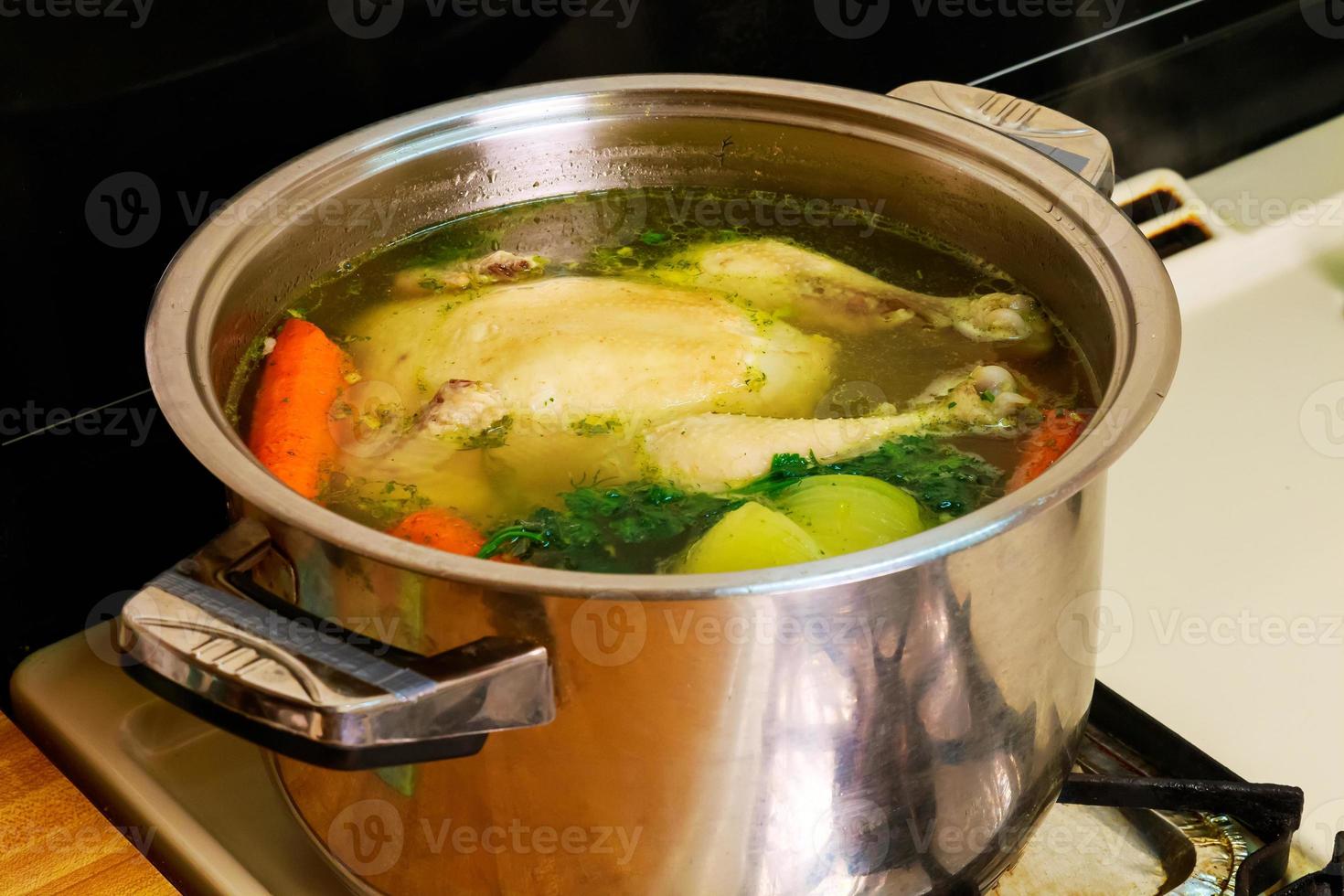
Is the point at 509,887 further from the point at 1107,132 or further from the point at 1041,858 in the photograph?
the point at 1107,132

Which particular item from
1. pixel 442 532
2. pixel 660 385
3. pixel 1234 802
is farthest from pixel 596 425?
pixel 1234 802

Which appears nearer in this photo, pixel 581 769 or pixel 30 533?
pixel 581 769

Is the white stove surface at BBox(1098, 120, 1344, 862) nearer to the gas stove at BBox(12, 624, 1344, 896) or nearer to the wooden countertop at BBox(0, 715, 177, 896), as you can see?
the gas stove at BBox(12, 624, 1344, 896)

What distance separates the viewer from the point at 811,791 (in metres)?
0.82

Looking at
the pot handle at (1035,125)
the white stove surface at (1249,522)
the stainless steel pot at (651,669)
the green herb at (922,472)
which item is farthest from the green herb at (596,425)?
the white stove surface at (1249,522)

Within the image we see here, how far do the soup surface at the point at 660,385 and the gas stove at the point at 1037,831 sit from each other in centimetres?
27

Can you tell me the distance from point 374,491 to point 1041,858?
2.04 feet

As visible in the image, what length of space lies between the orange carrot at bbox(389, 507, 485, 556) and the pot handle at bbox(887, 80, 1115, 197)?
1.83 ft

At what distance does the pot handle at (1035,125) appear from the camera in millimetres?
1141

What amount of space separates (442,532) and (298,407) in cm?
19

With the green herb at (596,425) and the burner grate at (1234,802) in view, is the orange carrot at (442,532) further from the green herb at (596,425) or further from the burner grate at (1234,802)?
the burner grate at (1234,802)

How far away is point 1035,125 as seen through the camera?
119 cm

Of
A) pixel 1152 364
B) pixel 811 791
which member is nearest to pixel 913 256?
pixel 1152 364

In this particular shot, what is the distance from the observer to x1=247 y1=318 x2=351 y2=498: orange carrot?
1.08 meters
